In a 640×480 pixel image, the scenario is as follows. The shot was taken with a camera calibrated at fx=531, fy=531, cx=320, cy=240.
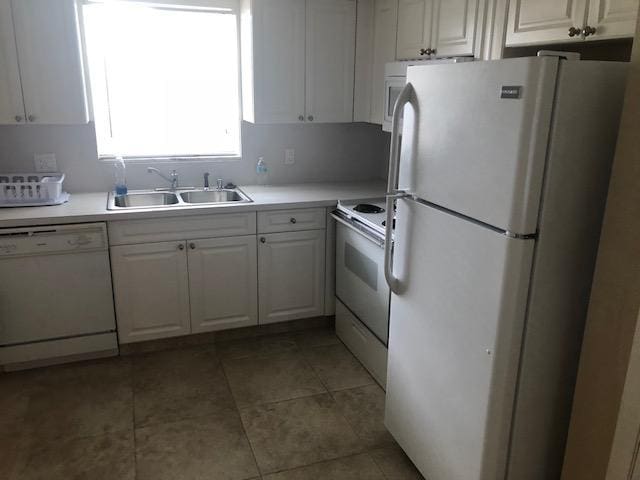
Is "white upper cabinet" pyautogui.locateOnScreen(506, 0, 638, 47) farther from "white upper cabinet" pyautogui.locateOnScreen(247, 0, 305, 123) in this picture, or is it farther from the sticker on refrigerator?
"white upper cabinet" pyautogui.locateOnScreen(247, 0, 305, 123)

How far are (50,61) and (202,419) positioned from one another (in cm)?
204

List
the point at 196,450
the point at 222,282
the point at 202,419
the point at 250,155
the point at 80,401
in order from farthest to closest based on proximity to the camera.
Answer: the point at 250,155 < the point at 222,282 < the point at 80,401 < the point at 202,419 < the point at 196,450

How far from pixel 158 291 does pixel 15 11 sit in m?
1.63

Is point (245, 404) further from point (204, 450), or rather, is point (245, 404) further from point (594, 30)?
point (594, 30)

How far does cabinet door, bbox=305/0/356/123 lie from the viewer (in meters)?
3.26

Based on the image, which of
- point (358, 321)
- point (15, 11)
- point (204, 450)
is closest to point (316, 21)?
point (15, 11)

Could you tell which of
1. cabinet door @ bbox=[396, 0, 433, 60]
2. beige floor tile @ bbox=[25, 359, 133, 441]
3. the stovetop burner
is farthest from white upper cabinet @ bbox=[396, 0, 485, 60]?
beige floor tile @ bbox=[25, 359, 133, 441]

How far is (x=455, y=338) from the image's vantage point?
1820mm

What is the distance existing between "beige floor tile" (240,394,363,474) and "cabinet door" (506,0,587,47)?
6.15 feet

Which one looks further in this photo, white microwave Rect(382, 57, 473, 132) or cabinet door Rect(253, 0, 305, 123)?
cabinet door Rect(253, 0, 305, 123)

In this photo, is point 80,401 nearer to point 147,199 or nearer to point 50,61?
point 147,199

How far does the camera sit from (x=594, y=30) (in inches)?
71.1

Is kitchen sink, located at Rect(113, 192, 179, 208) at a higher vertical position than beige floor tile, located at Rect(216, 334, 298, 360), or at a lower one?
higher

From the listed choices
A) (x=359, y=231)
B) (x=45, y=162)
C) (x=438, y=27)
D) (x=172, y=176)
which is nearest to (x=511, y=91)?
(x=438, y=27)
